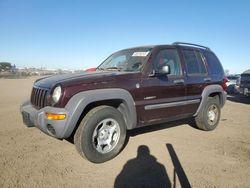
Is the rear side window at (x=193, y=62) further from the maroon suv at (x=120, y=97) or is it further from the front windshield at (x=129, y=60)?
the front windshield at (x=129, y=60)

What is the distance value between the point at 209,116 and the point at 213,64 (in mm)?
1372

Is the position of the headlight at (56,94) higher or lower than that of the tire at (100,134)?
higher

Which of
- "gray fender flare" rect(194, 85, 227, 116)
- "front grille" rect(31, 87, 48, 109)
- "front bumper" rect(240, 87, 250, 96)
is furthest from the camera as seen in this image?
"front bumper" rect(240, 87, 250, 96)

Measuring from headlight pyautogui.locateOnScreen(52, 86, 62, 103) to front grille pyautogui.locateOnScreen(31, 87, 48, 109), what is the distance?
279 mm

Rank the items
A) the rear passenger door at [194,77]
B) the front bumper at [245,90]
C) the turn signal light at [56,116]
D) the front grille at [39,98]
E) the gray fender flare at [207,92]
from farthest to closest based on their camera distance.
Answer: the front bumper at [245,90] < the gray fender flare at [207,92] < the rear passenger door at [194,77] < the front grille at [39,98] < the turn signal light at [56,116]

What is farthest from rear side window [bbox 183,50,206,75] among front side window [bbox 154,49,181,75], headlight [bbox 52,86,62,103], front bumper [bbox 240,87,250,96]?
front bumper [bbox 240,87,250,96]

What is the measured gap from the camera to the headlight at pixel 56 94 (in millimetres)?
3473

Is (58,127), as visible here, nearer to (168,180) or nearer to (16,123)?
(168,180)

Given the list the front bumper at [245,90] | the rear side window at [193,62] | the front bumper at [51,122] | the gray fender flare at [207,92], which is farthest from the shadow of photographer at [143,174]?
the front bumper at [245,90]

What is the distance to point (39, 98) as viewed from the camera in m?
3.90

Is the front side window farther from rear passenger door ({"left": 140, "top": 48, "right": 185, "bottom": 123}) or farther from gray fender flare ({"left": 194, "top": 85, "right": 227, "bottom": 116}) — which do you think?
gray fender flare ({"left": 194, "top": 85, "right": 227, "bottom": 116})

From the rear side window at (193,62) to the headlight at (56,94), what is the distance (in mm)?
2930

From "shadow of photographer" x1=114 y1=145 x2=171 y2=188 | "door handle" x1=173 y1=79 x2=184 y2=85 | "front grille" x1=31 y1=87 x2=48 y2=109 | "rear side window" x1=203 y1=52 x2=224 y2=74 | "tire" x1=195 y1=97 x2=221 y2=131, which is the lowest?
"shadow of photographer" x1=114 y1=145 x2=171 y2=188

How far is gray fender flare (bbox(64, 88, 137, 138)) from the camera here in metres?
3.41
